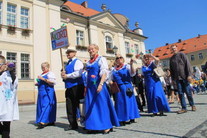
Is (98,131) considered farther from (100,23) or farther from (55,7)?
(100,23)

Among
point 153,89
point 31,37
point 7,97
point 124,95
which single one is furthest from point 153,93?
point 31,37

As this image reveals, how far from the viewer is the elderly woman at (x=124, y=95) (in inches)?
178

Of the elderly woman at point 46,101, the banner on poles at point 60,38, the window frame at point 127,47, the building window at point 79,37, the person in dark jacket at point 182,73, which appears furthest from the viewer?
the window frame at point 127,47

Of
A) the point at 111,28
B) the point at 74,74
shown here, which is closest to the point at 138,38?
the point at 111,28

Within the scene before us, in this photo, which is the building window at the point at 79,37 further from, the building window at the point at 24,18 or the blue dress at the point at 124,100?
the blue dress at the point at 124,100

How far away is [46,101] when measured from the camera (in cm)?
505

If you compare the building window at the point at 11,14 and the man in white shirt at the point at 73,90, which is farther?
the building window at the point at 11,14

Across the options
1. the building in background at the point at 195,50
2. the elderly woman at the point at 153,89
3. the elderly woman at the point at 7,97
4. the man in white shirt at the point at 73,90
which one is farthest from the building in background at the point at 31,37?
the building in background at the point at 195,50

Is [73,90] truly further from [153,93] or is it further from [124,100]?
[153,93]

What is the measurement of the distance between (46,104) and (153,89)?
10.4ft

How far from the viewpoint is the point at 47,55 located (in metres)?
15.3

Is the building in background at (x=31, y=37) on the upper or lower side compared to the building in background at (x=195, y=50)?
lower

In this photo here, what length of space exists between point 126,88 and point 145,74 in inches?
47.7

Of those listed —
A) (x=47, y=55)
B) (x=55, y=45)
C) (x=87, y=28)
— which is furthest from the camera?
(x=87, y=28)
